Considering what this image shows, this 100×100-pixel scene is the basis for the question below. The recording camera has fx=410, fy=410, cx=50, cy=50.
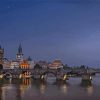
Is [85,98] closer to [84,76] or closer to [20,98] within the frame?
[20,98]

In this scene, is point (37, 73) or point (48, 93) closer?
point (48, 93)

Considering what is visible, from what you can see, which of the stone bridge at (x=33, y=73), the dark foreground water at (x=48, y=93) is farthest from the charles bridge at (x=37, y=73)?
the dark foreground water at (x=48, y=93)

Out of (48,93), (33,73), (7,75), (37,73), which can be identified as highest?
(33,73)

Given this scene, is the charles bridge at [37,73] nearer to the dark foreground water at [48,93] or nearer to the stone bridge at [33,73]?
the stone bridge at [33,73]

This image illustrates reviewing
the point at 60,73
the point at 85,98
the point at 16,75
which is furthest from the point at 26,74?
the point at 85,98

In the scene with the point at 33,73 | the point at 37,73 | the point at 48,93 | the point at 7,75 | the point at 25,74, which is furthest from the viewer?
the point at 7,75

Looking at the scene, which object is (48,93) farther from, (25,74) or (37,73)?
(25,74)

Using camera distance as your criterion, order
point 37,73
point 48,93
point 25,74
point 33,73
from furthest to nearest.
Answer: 1. point 25,74
2. point 33,73
3. point 37,73
4. point 48,93

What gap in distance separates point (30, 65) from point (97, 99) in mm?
139227

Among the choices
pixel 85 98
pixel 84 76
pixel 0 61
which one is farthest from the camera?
pixel 0 61

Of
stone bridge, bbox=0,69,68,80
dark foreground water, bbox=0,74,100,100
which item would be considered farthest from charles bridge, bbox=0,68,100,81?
dark foreground water, bbox=0,74,100,100

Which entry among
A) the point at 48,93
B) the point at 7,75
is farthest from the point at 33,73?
the point at 48,93

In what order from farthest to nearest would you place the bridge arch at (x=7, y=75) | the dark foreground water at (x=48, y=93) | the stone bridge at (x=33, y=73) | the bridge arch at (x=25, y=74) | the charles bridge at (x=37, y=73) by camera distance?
1. the bridge arch at (x=25, y=74)
2. the bridge arch at (x=7, y=75)
3. the charles bridge at (x=37, y=73)
4. the stone bridge at (x=33, y=73)
5. the dark foreground water at (x=48, y=93)

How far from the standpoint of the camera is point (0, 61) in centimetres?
16788
